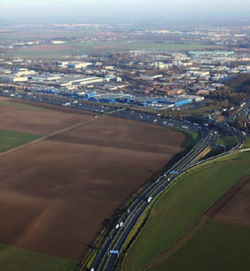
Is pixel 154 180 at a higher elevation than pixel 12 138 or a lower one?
higher

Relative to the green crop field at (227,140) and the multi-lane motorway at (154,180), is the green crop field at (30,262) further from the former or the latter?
the green crop field at (227,140)

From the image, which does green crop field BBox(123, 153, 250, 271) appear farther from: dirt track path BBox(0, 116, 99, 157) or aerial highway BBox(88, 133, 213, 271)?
dirt track path BBox(0, 116, 99, 157)

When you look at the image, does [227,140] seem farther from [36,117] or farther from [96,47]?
[96,47]

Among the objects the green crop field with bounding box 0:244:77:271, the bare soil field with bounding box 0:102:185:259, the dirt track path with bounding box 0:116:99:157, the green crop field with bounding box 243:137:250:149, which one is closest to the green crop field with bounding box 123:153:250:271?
the green crop field with bounding box 243:137:250:149

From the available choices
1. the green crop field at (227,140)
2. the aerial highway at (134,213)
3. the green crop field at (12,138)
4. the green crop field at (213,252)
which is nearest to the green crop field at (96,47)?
the green crop field at (12,138)

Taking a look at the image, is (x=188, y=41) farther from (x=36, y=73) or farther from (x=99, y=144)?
(x=99, y=144)

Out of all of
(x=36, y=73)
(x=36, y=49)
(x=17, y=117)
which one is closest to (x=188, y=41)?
(x=36, y=49)

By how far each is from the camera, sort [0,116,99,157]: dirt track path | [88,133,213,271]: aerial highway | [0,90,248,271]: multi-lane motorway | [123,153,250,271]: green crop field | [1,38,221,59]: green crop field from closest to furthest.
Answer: [88,133,213,271]: aerial highway, [0,90,248,271]: multi-lane motorway, [123,153,250,271]: green crop field, [0,116,99,157]: dirt track path, [1,38,221,59]: green crop field

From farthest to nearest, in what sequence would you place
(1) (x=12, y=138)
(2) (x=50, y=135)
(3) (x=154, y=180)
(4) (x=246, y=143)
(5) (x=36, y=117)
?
(5) (x=36, y=117), (2) (x=50, y=135), (1) (x=12, y=138), (4) (x=246, y=143), (3) (x=154, y=180)

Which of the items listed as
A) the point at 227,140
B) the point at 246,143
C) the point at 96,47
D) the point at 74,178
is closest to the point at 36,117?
the point at 227,140
